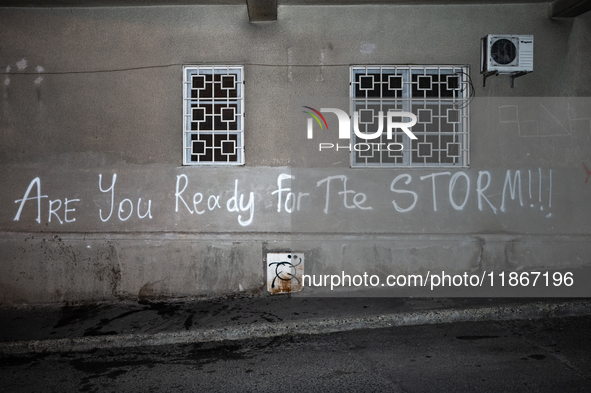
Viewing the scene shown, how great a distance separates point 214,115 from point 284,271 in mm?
2327

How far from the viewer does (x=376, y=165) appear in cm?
577

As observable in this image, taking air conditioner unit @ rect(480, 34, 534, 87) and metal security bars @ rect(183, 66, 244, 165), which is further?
metal security bars @ rect(183, 66, 244, 165)

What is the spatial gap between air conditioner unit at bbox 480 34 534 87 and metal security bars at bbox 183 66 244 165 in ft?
10.8

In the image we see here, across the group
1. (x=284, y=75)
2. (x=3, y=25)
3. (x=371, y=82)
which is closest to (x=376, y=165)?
(x=371, y=82)

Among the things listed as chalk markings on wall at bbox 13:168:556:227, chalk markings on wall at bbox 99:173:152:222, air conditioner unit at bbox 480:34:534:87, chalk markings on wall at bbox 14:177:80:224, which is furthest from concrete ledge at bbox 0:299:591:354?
air conditioner unit at bbox 480:34:534:87

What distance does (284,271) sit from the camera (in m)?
5.65

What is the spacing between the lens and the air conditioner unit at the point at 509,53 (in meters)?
5.39

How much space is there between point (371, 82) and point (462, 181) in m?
1.84

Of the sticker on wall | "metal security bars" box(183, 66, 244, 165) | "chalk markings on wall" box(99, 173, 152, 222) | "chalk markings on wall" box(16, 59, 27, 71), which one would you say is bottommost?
the sticker on wall

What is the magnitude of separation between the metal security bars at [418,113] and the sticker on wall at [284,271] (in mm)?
1566

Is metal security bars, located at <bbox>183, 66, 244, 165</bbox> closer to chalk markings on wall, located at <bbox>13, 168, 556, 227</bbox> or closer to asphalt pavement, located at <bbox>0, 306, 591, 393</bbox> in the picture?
chalk markings on wall, located at <bbox>13, 168, 556, 227</bbox>

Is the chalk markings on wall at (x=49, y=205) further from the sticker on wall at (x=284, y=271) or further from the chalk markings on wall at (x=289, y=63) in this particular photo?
the chalk markings on wall at (x=289, y=63)

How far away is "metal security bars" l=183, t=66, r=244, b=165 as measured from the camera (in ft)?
18.8

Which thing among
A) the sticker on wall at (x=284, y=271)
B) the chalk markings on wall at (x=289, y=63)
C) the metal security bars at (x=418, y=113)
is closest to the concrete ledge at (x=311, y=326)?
the sticker on wall at (x=284, y=271)
